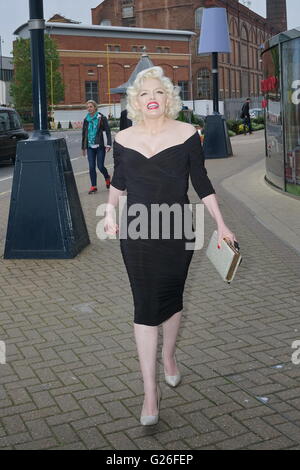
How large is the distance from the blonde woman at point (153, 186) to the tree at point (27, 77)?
64555 millimetres

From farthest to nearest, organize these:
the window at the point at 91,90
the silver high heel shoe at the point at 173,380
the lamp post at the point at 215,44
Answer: the window at the point at 91,90
the lamp post at the point at 215,44
the silver high heel shoe at the point at 173,380

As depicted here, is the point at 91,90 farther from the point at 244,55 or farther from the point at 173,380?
the point at 173,380

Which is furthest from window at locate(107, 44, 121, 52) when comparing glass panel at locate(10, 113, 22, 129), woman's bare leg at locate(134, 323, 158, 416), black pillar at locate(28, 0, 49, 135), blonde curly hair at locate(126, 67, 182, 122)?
woman's bare leg at locate(134, 323, 158, 416)

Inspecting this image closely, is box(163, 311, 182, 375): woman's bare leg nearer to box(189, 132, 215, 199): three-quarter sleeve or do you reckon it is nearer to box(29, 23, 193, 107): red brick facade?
box(189, 132, 215, 199): three-quarter sleeve

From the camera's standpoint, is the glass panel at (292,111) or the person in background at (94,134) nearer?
the glass panel at (292,111)

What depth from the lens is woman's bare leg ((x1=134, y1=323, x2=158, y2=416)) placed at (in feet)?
11.7

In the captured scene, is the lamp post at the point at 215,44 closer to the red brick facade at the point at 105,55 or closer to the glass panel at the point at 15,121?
the glass panel at the point at 15,121

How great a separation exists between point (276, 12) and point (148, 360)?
98.6 meters

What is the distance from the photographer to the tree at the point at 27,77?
219 ft

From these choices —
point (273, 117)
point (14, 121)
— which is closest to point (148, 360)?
point (273, 117)

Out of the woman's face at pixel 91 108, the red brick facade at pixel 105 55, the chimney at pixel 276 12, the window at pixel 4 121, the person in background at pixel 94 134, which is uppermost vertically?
the chimney at pixel 276 12

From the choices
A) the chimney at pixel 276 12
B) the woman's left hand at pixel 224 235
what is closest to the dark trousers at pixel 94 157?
the woman's left hand at pixel 224 235

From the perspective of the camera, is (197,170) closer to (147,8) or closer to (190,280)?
(190,280)
